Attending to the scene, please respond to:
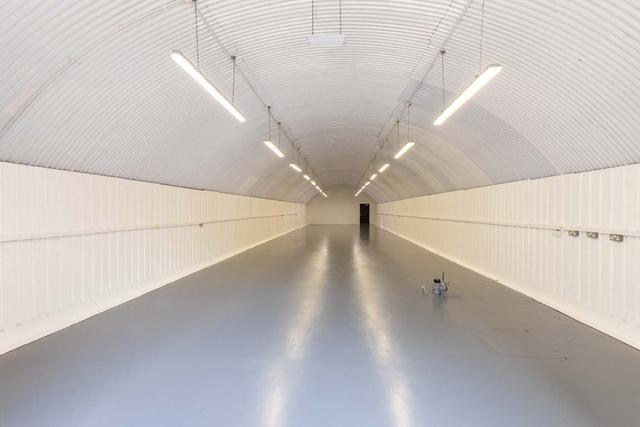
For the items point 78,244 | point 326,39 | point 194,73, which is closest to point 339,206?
point 78,244

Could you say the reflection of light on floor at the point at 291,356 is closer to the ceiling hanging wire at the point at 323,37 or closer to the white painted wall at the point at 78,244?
the white painted wall at the point at 78,244

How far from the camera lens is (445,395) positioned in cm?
383

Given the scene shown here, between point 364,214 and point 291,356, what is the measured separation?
3565 cm

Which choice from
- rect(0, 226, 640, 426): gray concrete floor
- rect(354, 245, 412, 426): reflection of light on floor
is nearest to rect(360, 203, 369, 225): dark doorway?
rect(354, 245, 412, 426): reflection of light on floor

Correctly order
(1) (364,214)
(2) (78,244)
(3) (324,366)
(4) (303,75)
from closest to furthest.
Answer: (3) (324,366), (2) (78,244), (4) (303,75), (1) (364,214)

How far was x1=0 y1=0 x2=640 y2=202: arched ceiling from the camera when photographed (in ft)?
15.0

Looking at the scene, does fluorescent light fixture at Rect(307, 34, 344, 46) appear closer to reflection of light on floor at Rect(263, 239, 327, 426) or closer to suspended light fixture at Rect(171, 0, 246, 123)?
suspended light fixture at Rect(171, 0, 246, 123)

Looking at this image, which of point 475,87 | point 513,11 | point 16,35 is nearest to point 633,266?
point 475,87

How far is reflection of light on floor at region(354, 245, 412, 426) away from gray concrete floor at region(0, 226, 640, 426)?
2 centimetres

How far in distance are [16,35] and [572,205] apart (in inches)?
320

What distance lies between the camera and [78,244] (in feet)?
21.2

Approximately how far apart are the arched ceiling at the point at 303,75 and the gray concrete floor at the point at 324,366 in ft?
8.88

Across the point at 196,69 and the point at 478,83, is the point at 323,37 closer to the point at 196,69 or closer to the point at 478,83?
the point at 196,69


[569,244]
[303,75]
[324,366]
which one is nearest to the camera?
[324,366]
